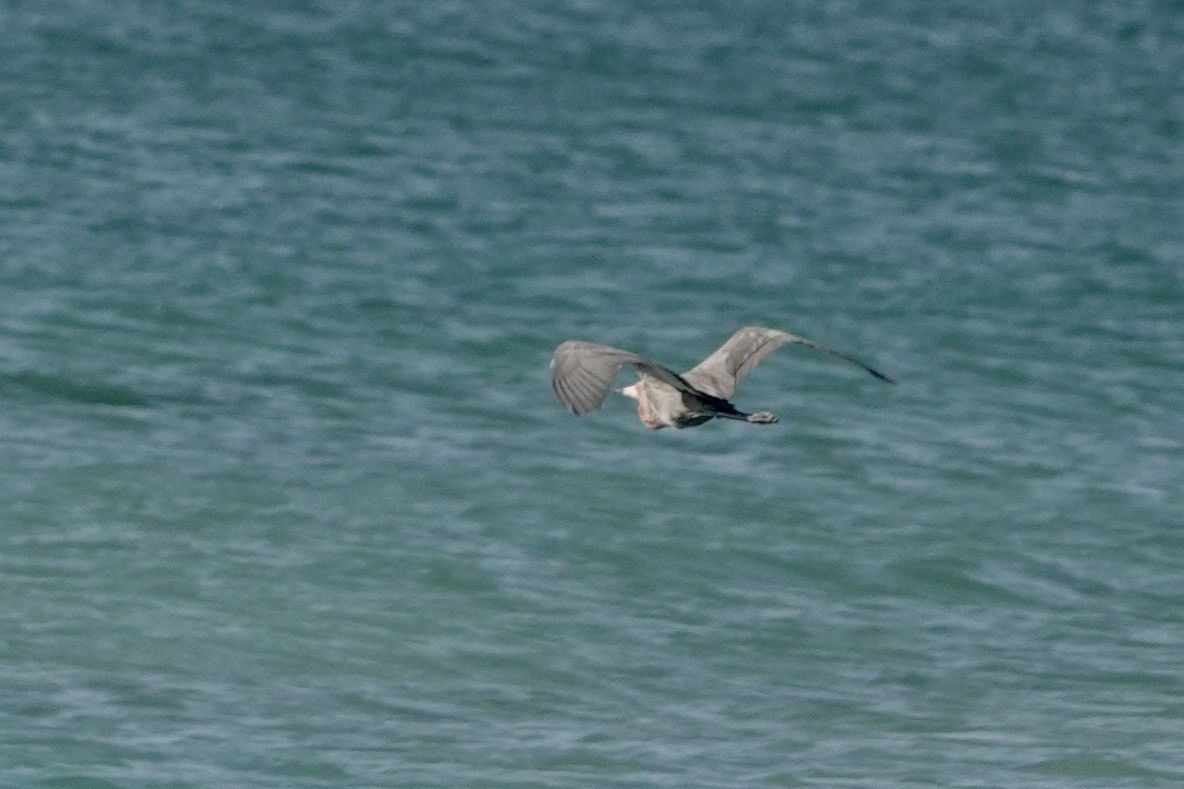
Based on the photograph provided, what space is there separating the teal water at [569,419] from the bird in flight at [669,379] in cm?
180

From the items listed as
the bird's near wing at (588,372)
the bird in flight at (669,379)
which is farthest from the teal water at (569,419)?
the bird's near wing at (588,372)

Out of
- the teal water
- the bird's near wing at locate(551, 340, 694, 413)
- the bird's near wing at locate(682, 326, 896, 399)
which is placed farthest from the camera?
the teal water

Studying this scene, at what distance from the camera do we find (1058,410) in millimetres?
16359

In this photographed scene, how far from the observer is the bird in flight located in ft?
29.7

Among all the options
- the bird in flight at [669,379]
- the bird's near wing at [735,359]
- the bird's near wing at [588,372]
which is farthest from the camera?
the bird's near wing at [735,359]

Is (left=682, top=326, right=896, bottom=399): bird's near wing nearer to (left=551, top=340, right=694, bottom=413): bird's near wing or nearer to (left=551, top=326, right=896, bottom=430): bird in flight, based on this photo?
(left=551, top=326, right=896, bottom=430): bird in flight

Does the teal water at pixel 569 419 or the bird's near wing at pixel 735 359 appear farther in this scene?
the teal water at pixel 569 419

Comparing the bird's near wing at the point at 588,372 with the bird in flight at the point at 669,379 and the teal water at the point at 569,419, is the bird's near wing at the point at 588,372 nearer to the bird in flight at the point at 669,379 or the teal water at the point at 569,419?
the bird in flight at the point at 669,379

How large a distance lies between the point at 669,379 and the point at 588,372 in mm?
429

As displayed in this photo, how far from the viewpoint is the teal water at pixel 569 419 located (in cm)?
1163

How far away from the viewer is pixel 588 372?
9.20 meters

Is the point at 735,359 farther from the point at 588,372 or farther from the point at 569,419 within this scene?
the point at 569,419

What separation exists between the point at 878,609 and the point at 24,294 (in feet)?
23.7

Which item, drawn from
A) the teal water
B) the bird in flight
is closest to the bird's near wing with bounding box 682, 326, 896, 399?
the bird in flight
